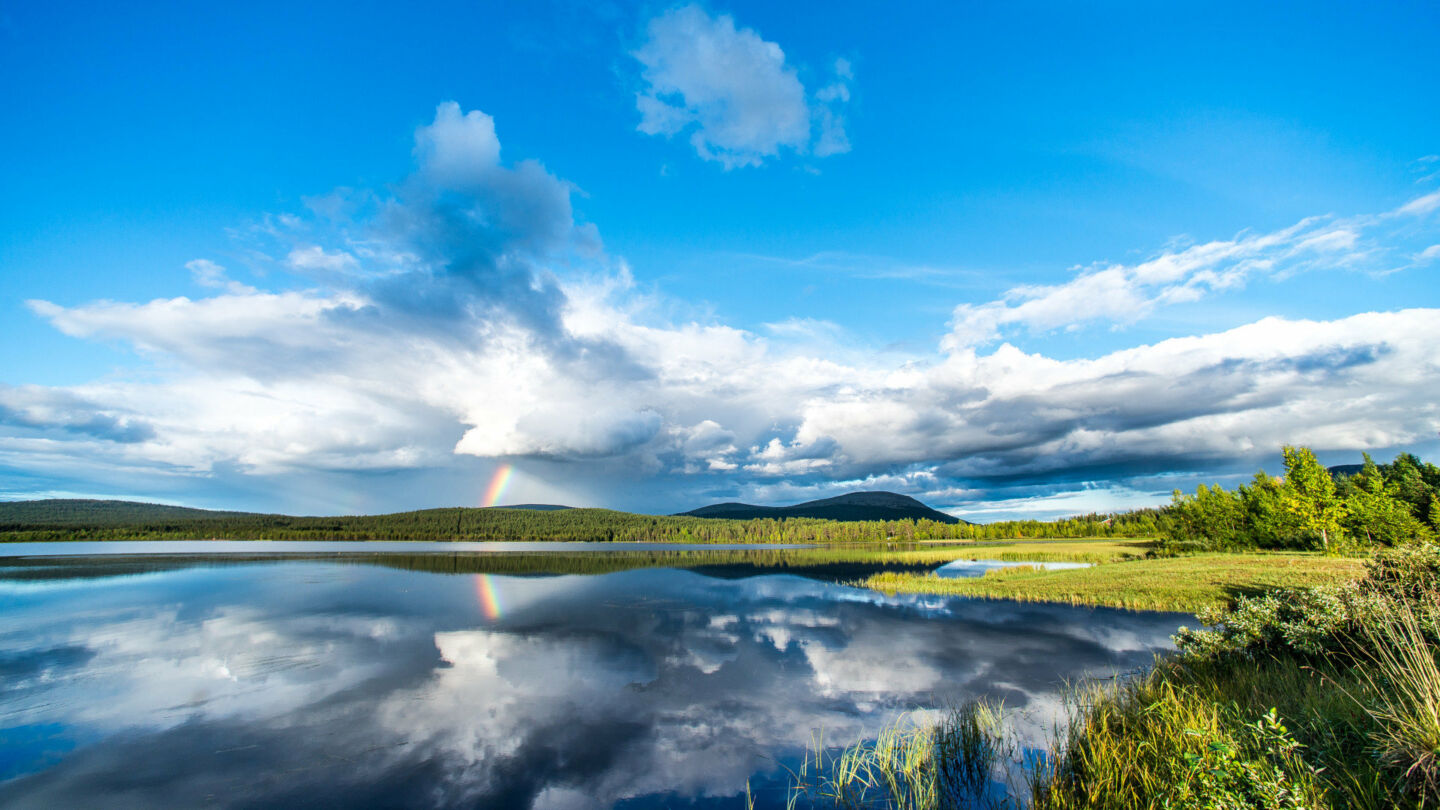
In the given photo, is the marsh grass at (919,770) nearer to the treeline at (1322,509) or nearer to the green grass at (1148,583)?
the green grass at (1148,583)

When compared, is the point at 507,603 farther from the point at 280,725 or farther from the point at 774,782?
the point at 774,782

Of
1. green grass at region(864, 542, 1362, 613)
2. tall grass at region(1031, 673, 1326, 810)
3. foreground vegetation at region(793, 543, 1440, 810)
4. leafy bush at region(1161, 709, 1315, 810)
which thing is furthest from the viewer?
green grass at region(864, 542, 1362, 613)

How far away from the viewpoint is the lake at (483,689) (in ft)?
45.3

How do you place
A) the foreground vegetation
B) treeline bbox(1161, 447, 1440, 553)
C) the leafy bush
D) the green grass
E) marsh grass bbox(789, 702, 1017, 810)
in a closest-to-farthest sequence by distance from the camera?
the leafy bush, the foreground vegetation, marsh grass bbox(789, 702, 1017, 810), the green grass, treeline bbox(1161, 447, 1440, 553)

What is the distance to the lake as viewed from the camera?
13.8m

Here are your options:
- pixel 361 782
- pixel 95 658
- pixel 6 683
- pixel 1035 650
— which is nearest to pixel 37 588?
pixel 95 658

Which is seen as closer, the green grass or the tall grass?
the tall grass

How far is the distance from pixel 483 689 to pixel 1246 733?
21.9m

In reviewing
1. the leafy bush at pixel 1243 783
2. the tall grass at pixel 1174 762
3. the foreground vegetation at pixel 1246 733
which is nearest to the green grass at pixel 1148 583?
the foreground vegetation at pixel 1246 733

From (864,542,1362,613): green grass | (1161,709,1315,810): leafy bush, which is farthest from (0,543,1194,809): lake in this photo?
(1161,709,1315,810): leafy bush

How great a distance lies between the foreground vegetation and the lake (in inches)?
115

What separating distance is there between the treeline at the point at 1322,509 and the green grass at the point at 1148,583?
689 inches

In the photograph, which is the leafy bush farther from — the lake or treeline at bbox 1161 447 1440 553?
treeline at bbox 1161 447 1440 553

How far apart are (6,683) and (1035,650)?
42.0m
